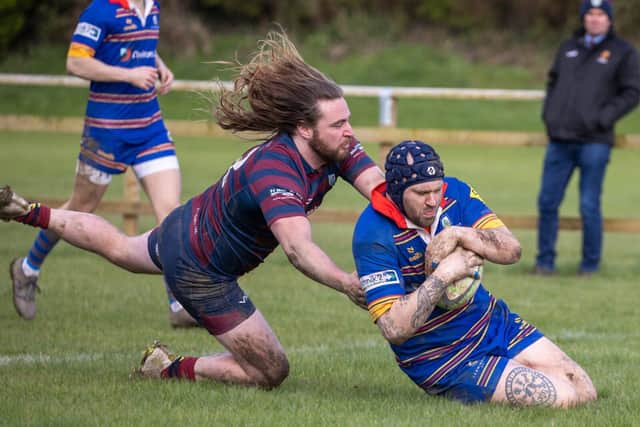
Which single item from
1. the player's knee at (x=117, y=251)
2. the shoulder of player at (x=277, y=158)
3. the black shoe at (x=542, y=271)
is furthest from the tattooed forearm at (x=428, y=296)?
the black shoe at (x=542, y=271)

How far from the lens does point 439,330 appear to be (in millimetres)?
5430

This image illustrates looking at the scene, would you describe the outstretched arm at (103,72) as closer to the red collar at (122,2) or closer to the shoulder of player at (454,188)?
the red collar at (122,2)

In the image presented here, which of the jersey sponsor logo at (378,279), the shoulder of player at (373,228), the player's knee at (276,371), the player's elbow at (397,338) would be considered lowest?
the player's knee at (276,371)

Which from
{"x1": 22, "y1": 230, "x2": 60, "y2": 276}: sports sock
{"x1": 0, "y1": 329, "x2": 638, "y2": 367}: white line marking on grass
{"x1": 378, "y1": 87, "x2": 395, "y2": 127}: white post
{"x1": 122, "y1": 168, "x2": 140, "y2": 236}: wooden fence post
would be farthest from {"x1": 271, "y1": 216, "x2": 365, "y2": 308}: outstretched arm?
{"x1": 122, "y1": 168, "x2": 140, "y2": 236}: wooden fence post

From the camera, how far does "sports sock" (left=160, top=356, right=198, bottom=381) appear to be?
6.08m

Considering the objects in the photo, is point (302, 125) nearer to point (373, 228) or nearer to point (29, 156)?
point (373, 228)

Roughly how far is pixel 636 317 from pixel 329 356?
2.74m

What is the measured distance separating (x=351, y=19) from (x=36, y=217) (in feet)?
100

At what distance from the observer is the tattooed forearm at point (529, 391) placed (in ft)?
17.6

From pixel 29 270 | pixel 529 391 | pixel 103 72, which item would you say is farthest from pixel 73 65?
pixel 529 391

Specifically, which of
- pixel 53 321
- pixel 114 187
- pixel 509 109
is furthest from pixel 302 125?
pixel 509 109

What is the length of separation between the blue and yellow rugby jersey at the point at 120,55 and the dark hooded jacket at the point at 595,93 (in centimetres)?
394

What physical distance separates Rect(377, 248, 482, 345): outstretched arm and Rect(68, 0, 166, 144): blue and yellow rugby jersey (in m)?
3.69

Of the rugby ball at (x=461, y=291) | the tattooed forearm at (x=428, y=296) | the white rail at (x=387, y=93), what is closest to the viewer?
the tattooed forearm at (x=428, y=296)
